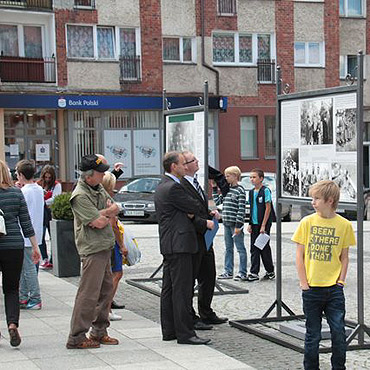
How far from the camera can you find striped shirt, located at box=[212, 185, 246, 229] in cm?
1212

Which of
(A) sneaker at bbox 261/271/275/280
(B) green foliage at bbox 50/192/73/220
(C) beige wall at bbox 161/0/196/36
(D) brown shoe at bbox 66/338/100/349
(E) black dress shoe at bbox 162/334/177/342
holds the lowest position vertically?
(A) sneaker at bbox 261/271/275/280

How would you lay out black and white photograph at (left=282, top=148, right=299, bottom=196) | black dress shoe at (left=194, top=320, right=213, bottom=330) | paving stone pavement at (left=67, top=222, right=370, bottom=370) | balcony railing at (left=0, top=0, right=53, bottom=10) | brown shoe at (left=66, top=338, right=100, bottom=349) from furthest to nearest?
1. balcony railing at (left=0, top=0, right=53, bottom=10)
2. black dress shoe at (left=194, top=320, right=213, bottom=330)
3. black and white photograph at (left=282, top=148, right=299, bottom=196)
4. brown shoe at (left=66, top=338, right=100, bottom=349)
5. paving stone pavement at (left=67, top=222, right=370, bottom=370)

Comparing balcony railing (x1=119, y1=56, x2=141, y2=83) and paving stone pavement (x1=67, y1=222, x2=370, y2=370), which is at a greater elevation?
balcony railing (x1=119, y1=56, x2=141, y2=83)

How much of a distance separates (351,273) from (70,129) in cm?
2108

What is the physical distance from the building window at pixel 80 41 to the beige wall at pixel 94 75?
1.47ft

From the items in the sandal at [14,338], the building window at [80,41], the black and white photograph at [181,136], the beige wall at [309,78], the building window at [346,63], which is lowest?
the sandal at [14,338]

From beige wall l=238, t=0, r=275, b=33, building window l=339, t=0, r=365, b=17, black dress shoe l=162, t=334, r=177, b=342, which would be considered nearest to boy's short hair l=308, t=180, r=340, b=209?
black dress shoe l=162, t=334, r=177, b=342

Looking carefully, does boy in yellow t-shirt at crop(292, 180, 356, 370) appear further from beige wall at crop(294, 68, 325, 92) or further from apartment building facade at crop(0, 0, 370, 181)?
beige wall at crop(294, 68, 325, 92)

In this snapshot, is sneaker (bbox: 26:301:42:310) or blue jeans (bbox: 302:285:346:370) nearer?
blue jeans (bbox: 302:285:346:370)

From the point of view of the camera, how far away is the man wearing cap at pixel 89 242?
7.65 meters

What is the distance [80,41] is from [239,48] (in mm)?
7201

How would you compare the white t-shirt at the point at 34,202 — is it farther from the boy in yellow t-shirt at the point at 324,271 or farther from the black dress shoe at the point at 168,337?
the boy in yellow t-shirt at the point at 324,271

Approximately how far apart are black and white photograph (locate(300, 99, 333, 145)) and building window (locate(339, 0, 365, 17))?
3084 centimetres

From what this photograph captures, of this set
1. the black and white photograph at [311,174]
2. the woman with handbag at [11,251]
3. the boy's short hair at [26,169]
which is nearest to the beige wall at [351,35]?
the boy's short hair at [26,169]
